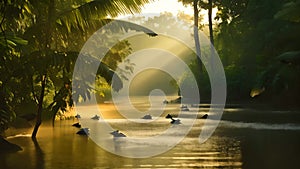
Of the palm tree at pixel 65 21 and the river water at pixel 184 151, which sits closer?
Result: the river water at pixel 184 151

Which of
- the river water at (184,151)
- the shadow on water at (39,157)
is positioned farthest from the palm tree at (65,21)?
the river water at (184,151)

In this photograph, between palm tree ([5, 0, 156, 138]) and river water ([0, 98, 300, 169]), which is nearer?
river water ([0, 98, 300, 169])

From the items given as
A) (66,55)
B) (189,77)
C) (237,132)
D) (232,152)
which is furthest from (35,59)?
(189,77)

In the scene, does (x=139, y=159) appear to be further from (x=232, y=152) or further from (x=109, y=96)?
(x=109, y=96)

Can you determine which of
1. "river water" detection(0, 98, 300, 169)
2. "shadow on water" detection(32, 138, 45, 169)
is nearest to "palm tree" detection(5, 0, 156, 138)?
"shadow on water" detection(32, 138, 45, 169)

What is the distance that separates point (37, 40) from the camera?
21.0 m

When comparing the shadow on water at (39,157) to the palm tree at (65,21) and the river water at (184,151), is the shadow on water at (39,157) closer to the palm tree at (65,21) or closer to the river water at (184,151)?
the river water at (184,151)

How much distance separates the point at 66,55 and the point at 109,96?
58.0 meters

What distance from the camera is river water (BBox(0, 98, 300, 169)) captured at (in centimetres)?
1561

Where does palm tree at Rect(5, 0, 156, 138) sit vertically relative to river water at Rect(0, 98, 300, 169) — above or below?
above

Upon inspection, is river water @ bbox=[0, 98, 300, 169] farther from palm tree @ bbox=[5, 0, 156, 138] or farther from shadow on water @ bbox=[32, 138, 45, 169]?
palm tree @ bbox=[5, 0, 156, 138]

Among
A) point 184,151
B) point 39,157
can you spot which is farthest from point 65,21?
point 184,151

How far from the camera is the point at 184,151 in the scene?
1834 centimetres

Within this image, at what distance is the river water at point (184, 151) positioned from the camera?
1561 centimetres
